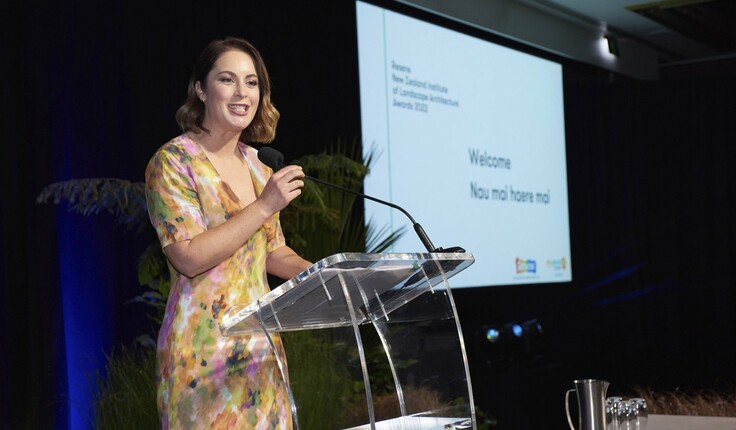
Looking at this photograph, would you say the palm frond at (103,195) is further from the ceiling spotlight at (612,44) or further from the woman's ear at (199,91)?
the ceiling spotlight at (612,44)

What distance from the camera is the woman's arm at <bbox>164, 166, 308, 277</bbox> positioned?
5.19ft

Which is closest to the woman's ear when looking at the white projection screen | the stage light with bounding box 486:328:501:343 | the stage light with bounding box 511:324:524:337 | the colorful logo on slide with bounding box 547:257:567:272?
the white projection screen

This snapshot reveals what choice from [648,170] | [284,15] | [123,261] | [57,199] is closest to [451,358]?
[57,199]

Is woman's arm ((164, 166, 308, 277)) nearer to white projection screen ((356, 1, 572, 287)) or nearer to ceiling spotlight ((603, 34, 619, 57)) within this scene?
white projection screen ((356, 1, 572, 287))

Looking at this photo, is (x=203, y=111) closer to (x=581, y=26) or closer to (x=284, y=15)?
(x=284, y=15)

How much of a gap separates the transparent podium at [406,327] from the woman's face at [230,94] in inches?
14.9

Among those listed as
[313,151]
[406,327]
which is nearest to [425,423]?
[406,327]

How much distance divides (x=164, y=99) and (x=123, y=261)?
0.88 metres

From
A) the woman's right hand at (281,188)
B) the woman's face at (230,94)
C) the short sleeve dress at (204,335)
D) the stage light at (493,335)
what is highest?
the woman's face at (230,94)

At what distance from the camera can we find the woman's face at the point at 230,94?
70.3 inches

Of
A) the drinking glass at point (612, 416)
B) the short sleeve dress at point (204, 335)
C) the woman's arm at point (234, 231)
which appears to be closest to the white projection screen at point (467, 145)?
the drinking glass at point (612, 416)

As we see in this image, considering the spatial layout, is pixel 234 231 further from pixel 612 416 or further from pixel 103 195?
pixel 103 195

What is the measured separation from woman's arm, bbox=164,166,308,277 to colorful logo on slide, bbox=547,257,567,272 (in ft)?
21.6

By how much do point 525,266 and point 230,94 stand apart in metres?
5.96
